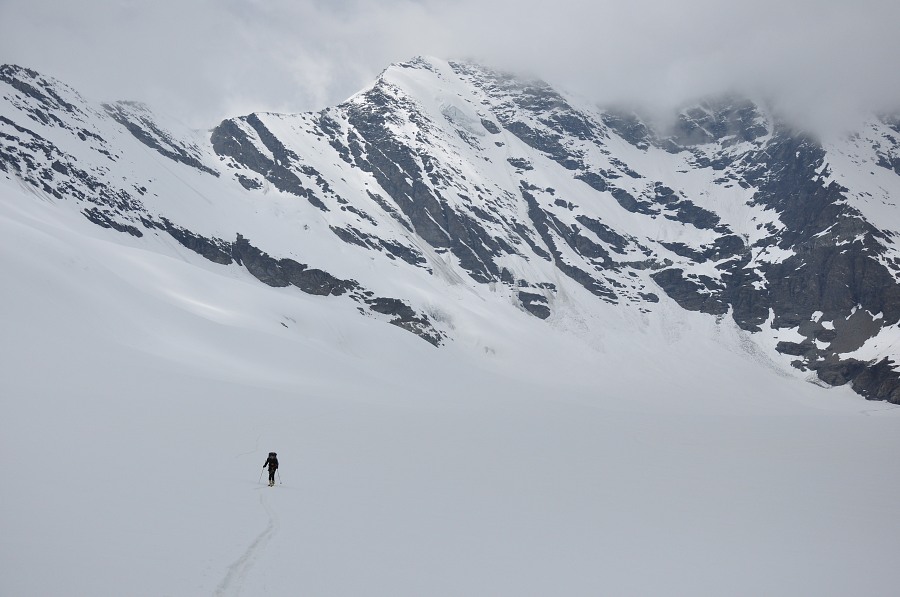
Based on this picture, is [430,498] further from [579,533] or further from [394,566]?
[394,566]

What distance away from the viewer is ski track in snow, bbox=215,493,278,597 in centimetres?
1045

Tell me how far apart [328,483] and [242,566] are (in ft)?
33.5

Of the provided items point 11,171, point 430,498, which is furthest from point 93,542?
point 11,171

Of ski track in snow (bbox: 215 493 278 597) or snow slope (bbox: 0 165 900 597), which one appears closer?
ski track in snow (bbox: 215 493 278 597)

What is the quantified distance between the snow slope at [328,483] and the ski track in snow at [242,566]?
0.07 meters

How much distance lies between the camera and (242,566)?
11.6m

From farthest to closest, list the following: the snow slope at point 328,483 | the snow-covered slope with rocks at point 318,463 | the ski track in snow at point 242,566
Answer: the snow-covered slope with rocks at point 318,463
the snow slope at point 328,483
the ski track in snow at point 242,566

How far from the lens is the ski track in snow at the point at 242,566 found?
34.3 feet

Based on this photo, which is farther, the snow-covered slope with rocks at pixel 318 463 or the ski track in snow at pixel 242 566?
the snow-covered slope with rocks at pixel 318 463

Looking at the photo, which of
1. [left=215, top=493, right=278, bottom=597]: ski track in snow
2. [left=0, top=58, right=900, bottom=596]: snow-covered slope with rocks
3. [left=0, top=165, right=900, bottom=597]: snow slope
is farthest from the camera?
[left=0, top=58, right=900, bottom=596]: snow-covered slope with rocks

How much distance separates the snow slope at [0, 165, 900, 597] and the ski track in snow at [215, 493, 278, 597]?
73 millimetres

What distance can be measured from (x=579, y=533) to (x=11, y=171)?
130990 mm

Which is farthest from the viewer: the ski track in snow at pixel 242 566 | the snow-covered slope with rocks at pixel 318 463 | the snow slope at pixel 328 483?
the snow-covered slope with rocks at pixel 318 463

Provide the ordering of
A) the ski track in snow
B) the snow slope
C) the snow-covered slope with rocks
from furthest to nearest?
the snow-covered slope with rocks < the snow slope < the ski track in snow
